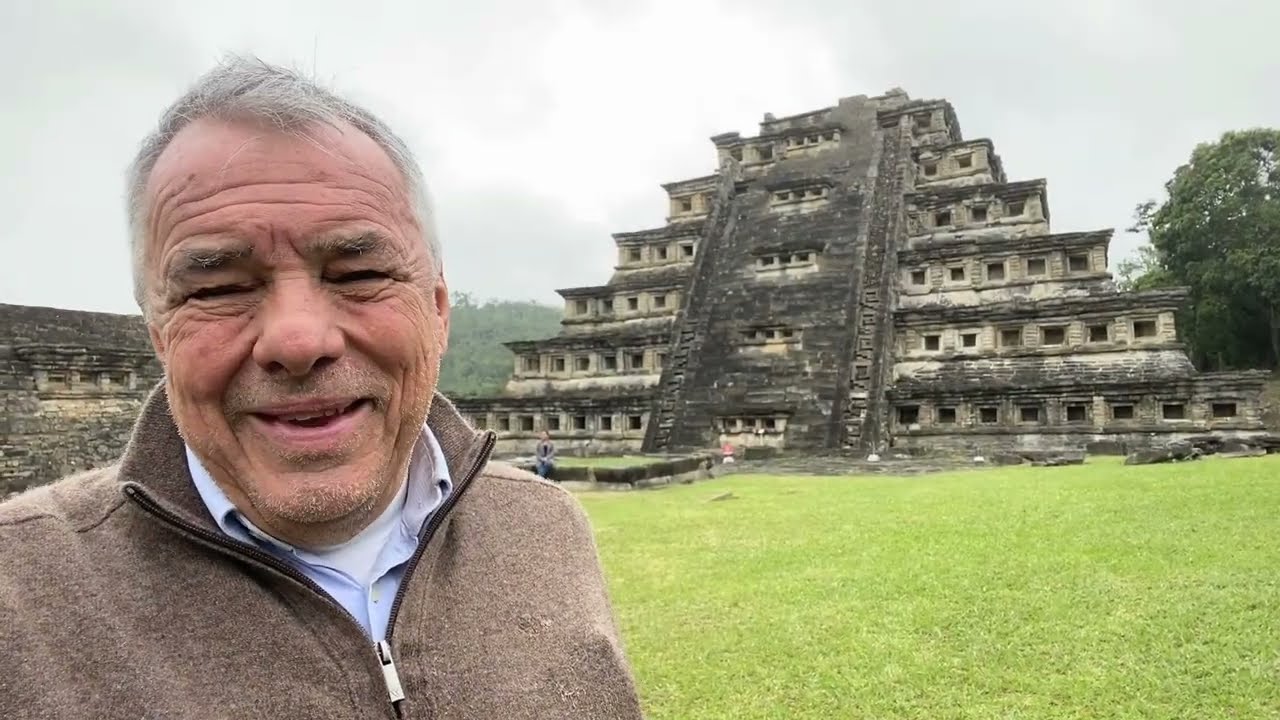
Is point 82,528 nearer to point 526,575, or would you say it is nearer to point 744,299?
point 526,575

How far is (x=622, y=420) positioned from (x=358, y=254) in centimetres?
2373

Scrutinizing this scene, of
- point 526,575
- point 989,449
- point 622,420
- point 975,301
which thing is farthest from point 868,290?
point 526,575

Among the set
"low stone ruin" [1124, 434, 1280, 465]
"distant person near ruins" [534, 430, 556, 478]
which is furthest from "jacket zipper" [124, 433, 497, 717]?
"low stone ruin" [1124, 434, 1280, 465]

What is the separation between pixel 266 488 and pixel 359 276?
17.8 inches

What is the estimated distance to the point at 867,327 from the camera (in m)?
24.4

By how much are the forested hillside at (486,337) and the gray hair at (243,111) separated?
3923cm

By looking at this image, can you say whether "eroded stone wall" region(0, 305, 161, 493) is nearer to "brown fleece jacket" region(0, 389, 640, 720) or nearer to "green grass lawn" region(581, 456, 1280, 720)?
"green grass lawn" region(581, 456, 1280, 720)

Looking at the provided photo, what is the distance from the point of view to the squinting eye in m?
1.68

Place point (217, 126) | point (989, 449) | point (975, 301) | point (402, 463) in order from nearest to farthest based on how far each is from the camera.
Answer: point (217, 126), point (402, 463), point (989, 449), point (975, 301)

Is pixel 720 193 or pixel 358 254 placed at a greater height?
pixel 720 193

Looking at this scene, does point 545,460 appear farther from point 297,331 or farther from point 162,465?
point 297,331

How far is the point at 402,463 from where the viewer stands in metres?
1.87

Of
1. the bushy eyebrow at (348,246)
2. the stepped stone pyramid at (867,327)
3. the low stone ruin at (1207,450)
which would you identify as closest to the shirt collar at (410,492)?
the bushy eyebrow at (348,246)

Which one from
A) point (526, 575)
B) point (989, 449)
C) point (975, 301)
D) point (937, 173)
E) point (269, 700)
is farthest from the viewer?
point (937, 173)
